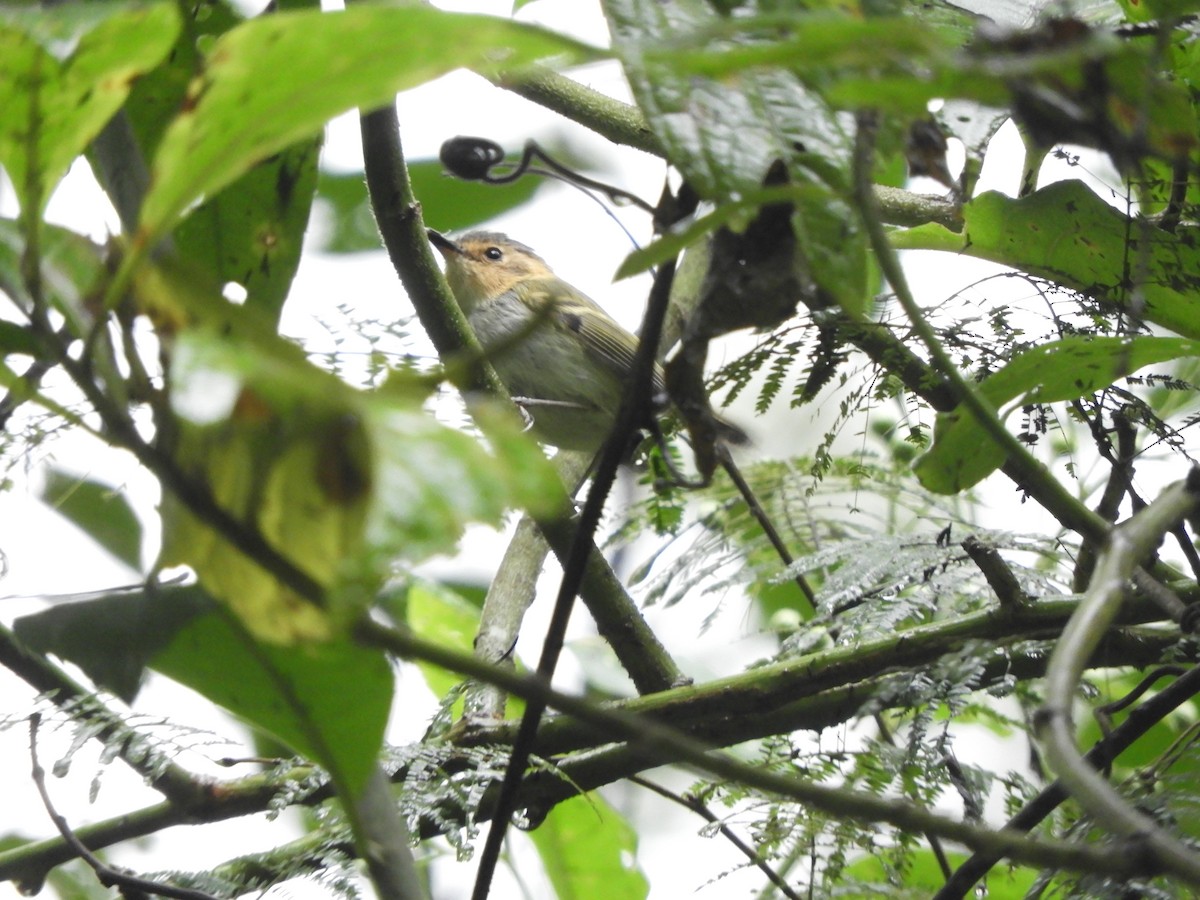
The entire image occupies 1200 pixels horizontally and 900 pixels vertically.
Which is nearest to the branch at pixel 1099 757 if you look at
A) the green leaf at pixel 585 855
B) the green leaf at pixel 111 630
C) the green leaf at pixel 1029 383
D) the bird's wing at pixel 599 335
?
the green leaf at pixel 1029 383

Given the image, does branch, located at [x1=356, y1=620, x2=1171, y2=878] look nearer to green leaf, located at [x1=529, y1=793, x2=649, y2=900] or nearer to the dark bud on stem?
the dark bud on stem

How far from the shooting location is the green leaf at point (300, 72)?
487 millimetres

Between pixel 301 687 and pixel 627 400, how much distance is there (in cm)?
28

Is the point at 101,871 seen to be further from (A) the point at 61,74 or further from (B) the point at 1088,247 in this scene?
(B) the point at 1088,247

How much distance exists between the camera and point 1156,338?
102 centimetres

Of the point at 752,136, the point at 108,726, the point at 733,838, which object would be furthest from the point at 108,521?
the point at 752,136

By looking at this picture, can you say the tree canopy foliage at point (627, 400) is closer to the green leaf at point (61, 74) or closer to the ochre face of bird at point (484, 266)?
the green leaf at point (61, 74)

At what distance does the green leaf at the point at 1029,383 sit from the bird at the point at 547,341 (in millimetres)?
1934

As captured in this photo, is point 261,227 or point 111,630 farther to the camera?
point 261,227

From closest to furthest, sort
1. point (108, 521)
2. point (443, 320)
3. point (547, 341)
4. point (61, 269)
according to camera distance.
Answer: point (61, 269), point (443, 320), point (108, 521), point (547, 341)

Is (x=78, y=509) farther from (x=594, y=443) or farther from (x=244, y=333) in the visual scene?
(x=594, y=443)

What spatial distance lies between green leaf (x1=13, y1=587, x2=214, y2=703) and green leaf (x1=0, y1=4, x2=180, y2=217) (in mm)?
263

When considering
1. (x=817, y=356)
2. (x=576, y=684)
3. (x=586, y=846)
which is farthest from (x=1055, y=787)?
(x=576, y=684)

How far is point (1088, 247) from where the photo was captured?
137 centimetres
